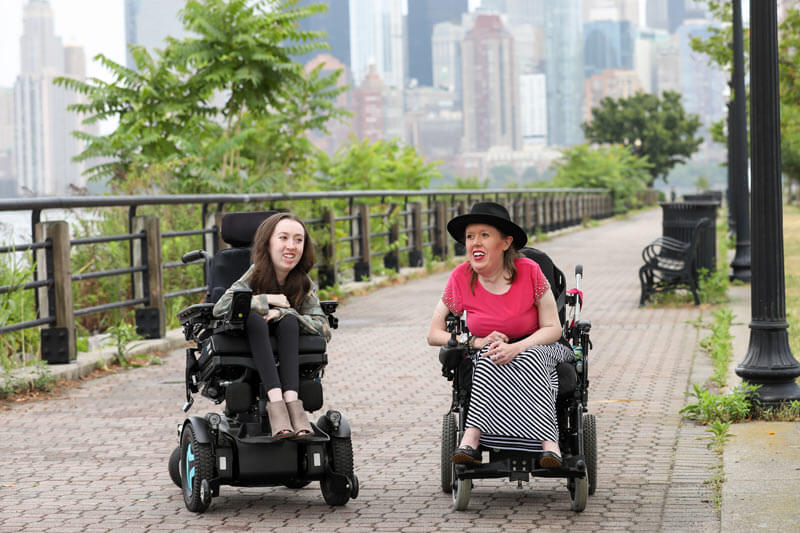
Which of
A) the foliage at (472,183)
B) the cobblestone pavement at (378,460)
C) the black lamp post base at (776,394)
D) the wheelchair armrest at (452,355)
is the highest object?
the foliage at (472,183)

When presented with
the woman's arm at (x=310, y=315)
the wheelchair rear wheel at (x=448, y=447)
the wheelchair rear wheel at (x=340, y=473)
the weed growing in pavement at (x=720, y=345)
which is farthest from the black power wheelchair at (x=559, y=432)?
the weed growing in pavement at (x=720, y=345)

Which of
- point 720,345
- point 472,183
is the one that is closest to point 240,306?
point 720,345

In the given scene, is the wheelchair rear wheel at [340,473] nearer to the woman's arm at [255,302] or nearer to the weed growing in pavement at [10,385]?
the woman's arm at [255,302]

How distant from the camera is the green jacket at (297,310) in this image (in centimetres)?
536

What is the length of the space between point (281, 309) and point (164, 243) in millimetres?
8247

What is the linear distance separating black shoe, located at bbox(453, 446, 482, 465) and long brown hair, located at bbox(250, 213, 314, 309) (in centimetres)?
98

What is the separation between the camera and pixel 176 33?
20.1m

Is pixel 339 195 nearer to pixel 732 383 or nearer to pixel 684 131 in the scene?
pixel 732 383

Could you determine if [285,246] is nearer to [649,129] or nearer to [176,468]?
[176,468]

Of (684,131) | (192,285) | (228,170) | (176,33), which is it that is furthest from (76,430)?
(684,131)

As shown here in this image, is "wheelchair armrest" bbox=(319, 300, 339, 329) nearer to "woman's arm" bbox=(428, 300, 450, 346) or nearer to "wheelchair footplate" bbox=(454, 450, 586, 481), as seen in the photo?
"woman's arm" bbox=(428, 300, 450, 346)

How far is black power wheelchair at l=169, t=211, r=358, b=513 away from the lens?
534cm

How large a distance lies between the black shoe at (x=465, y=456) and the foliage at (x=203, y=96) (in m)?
12.2

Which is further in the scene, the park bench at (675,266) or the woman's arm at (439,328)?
the park bench at (675,266)
